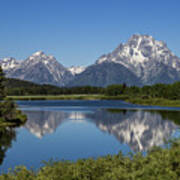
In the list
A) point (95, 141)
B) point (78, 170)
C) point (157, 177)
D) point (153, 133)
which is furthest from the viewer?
point (153, 133)

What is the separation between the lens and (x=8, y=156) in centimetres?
4272

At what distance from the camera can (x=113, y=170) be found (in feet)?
59.7

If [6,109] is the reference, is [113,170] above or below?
above

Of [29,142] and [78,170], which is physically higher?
[78,170]

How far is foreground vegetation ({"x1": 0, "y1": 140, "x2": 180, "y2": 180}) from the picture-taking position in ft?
55.0

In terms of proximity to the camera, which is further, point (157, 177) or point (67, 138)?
point (67, 138)

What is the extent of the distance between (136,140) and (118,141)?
3.95 metres

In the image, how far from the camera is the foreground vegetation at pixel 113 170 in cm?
1677

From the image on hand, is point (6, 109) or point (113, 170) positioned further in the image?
point (6, 109)

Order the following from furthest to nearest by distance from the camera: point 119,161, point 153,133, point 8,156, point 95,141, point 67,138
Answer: point 153,133 → point 67,138 → point 95,141 → point 8,156 → point 119,161

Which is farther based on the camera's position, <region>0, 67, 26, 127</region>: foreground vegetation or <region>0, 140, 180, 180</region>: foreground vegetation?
<region>0, 67, 26, 127</region>: foreground vegetation

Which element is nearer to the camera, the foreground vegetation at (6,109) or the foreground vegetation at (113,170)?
the foreground vegetation at (113,170)

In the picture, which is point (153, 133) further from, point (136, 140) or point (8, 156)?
point (8, 156)

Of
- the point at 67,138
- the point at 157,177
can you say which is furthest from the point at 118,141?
the point at 157,177
